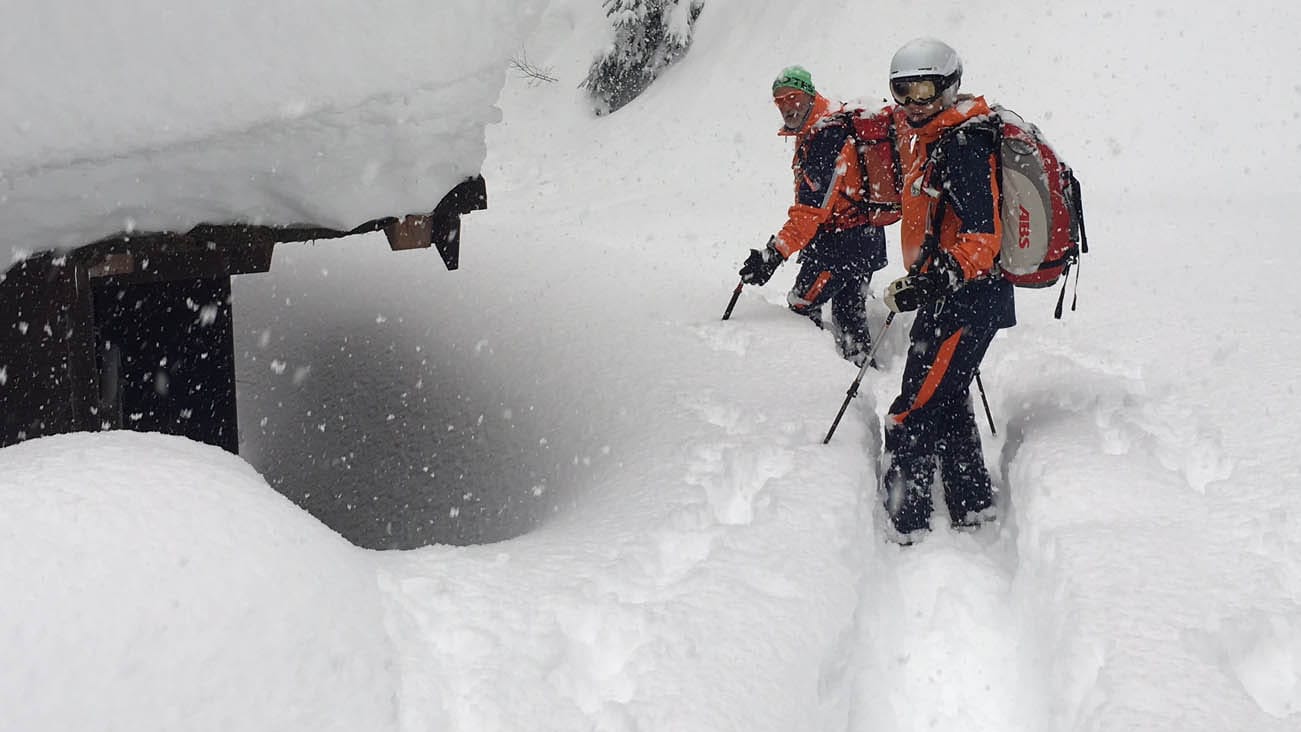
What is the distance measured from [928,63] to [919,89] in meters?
0.10

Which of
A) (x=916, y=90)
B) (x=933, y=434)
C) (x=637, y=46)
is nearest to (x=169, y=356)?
(x=933, y=434)

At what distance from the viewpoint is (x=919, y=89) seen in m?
3.77

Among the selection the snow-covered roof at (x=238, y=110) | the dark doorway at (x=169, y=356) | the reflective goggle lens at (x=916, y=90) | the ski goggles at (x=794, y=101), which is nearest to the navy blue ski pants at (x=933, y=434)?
the reflective goggle lens at (x=916, y=90)

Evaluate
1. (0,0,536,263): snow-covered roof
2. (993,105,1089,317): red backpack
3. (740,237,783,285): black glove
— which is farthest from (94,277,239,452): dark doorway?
(993,105,1089,317): red backpack

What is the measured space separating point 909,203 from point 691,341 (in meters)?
2.29

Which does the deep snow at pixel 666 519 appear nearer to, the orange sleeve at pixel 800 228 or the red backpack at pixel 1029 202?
the orange sleeve at pixel 800 228

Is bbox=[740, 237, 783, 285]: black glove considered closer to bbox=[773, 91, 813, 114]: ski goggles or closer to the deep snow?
the deep snow

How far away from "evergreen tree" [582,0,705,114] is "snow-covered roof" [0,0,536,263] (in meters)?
13.3

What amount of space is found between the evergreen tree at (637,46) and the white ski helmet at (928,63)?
14.7m

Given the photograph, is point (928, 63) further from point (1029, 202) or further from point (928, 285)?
point (928, 285)

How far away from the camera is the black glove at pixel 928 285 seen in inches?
150

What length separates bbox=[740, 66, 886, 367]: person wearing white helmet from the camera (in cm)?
559

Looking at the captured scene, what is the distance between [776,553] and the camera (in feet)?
11.8

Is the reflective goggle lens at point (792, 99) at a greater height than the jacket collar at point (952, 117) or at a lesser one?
greater
